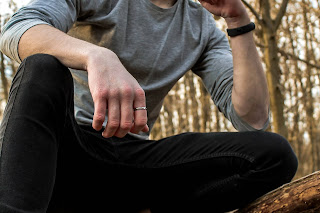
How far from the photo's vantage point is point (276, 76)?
3959mm

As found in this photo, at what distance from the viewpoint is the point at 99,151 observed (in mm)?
1544

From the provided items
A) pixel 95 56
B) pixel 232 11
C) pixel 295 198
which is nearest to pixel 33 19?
pixel 95 56

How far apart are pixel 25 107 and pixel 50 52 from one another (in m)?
0.22

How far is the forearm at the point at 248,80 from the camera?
1.68 metres

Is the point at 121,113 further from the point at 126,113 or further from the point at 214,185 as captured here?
the point at 214,185

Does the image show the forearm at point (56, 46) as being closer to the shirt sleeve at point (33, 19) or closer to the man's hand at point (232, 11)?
the shirt sleeve at point (33, 19)

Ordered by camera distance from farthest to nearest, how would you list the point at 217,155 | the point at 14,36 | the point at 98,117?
1. the point at 217,155
2. the point at 14,36
3. the point at 98,117

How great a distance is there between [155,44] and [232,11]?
1.36 ft

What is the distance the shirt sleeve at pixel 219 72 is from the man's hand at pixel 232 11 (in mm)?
265

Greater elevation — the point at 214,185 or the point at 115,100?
the point at 115,100

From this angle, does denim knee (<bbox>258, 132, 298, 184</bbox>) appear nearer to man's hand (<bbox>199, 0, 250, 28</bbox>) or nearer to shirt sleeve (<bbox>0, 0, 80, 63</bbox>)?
man's hand (<bbox>199, 0, 250, 28</bbox>)

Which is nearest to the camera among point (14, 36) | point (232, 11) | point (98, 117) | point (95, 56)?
point (98, 117)

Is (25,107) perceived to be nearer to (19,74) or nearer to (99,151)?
(19,74)

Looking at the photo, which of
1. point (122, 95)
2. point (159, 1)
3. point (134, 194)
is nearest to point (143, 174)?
point (134, 194)
